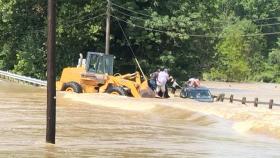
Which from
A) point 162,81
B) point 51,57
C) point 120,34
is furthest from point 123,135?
point 120,34

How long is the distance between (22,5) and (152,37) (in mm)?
10938

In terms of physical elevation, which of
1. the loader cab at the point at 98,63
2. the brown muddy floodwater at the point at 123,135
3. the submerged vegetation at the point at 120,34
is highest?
the submerged vegetation at the point at 120,34

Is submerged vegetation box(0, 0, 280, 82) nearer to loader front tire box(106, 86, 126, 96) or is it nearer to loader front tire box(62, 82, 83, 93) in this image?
loader front tire box(62, 82, 83, 93)

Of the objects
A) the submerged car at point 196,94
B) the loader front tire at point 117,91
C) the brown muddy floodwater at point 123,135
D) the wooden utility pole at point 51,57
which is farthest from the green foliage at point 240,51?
the wooden utility pole at point 51,57

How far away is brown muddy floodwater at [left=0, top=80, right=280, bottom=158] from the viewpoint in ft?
50.1

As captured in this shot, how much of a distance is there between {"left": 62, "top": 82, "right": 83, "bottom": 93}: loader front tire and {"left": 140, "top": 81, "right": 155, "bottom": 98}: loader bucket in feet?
10.9

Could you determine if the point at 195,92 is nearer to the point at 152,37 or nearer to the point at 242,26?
the point at 152,37

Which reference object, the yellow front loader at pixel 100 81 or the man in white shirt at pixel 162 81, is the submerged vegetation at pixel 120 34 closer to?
the yellow front loader at pixel 100 81

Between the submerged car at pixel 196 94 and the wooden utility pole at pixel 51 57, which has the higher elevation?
the wooden utility pole at pixel 51 57

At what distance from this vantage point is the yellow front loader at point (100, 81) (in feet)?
115

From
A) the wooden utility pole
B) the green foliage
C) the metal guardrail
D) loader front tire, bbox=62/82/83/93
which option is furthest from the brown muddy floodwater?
the green foliage

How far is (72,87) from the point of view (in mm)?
36219

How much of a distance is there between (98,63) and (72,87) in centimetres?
192

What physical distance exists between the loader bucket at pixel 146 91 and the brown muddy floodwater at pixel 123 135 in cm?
622
